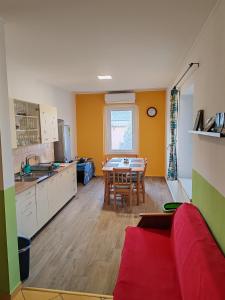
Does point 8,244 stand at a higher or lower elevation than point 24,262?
higher

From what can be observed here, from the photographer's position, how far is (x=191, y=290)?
1484 mm

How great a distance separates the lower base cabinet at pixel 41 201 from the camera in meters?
3.16

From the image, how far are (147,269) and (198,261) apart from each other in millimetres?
591

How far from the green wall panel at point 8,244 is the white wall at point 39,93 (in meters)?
2.12

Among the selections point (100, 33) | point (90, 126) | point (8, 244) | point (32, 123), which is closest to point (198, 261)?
point (8, 244)

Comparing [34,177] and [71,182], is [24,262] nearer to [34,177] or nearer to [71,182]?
[34,177]

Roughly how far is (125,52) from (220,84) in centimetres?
163

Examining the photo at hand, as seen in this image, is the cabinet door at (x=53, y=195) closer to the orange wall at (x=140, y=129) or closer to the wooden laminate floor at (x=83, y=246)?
the wooden laminate floor at (x=83, y=246)

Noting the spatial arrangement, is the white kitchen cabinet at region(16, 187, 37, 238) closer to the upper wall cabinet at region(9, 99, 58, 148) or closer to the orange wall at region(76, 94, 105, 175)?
the upper wall cabinet at region(9, 99, 58, 148)

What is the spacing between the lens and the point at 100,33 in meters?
2.49

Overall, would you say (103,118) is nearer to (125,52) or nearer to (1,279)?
(125,52)

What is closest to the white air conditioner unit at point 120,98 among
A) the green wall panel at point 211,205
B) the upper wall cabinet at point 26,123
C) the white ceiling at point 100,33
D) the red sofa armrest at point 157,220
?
the white ceiling at point 100,33

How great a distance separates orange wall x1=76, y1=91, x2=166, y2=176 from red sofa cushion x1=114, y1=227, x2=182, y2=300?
4431 millimetres

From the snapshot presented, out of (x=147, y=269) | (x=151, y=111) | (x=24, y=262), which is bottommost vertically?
(x=24, y=262)
